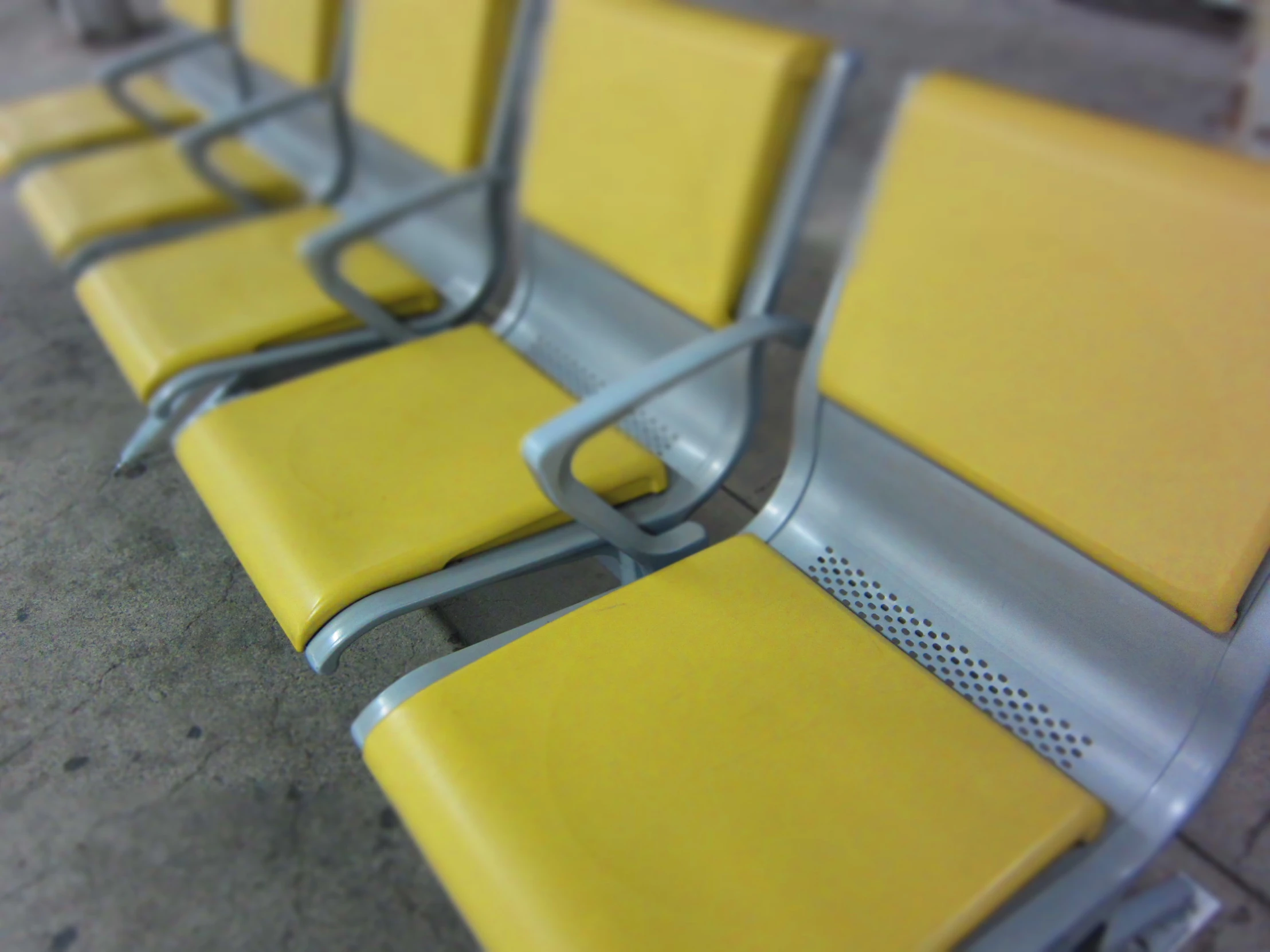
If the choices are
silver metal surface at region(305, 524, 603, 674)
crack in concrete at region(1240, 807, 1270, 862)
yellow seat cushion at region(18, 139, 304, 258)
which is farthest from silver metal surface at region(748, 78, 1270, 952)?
yellow seat cushion at region(18, 139, 304, 258)

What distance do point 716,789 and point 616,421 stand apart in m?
0.49

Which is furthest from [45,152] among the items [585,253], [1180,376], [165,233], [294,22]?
[1180,376]

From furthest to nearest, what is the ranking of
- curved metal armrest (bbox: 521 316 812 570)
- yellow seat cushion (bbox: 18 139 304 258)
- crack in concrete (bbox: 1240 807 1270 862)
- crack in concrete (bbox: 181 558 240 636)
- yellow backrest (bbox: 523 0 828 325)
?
yellow seat cushion (bbox: 18 139 304 258), crack in concrete (bbox: 181 558 240 636), crack in concrete (bbox: 1240 807 1270 862), yellow backrest (bbox: 523 0 828 325), curved metal armrest (bbox: 521 316 812 570)

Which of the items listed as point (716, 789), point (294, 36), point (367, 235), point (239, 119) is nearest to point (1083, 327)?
point (716, 789)

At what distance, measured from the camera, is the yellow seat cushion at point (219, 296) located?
1.67m

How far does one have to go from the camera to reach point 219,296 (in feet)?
5.90

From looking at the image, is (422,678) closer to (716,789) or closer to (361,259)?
(716,789)

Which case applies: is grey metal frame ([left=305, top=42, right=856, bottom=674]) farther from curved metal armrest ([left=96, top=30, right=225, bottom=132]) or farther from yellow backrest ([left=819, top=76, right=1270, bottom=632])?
curved metal armrest ([left=96, top=30, right=225, bottom=132])

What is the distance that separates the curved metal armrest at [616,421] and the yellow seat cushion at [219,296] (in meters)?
0.82

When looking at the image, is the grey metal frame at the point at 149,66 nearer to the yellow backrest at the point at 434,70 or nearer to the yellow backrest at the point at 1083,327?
the yellow backrest at the point at 434,70

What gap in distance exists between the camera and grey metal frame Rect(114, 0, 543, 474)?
167 cm

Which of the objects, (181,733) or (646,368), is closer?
(646,368)

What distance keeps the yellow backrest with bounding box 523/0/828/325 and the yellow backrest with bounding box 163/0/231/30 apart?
→ 172cm

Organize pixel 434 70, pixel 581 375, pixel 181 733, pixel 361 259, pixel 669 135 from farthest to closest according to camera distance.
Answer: pixel 361 259 < pixel 434 70 < pixel 581 375 < pixel 181 733 < pixel 669 135
